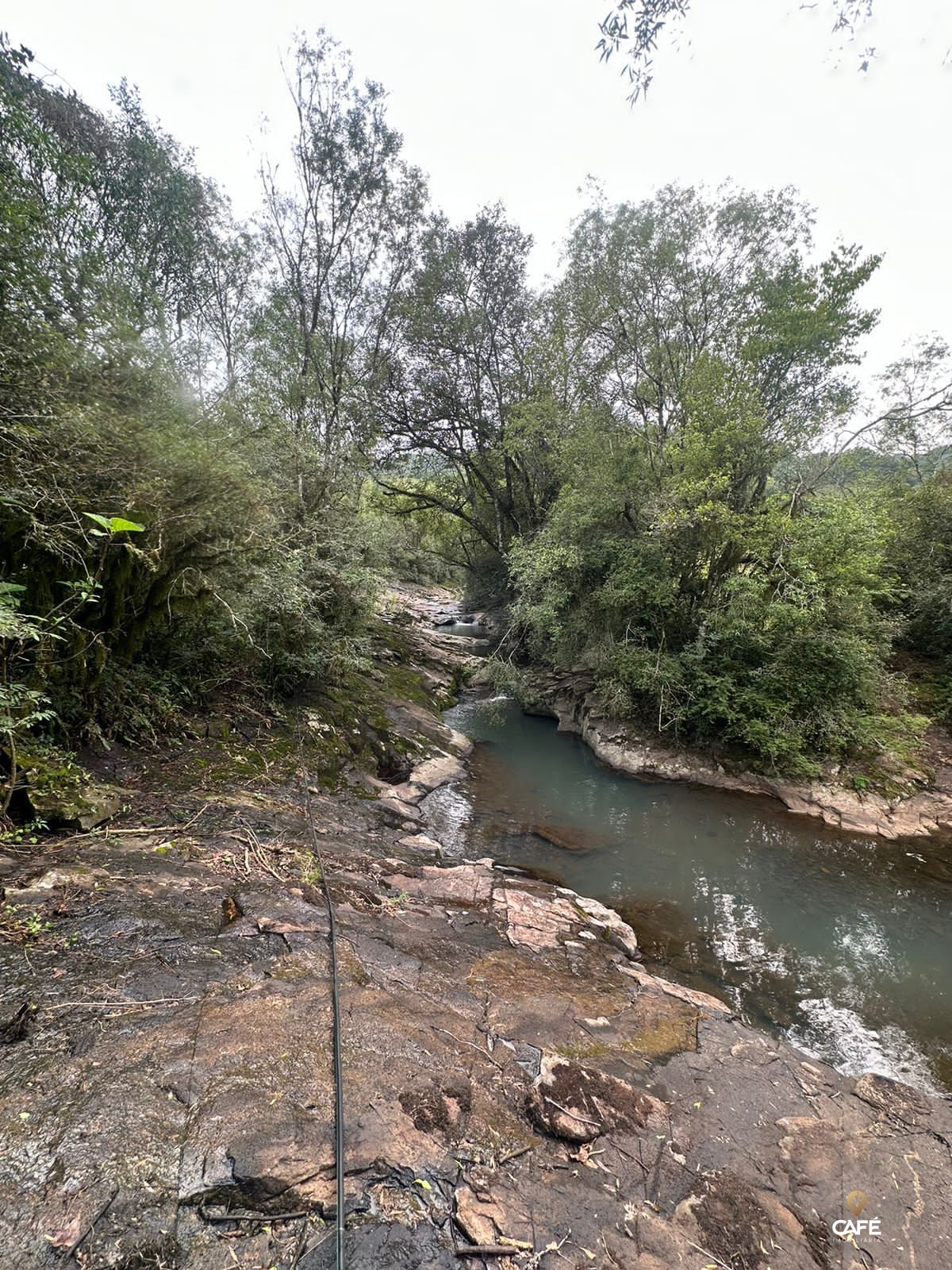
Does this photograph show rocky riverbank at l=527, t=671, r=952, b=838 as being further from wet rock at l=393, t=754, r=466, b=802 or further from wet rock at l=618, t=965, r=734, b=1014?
wet rock at l=618, t=965, r=734, b=1014

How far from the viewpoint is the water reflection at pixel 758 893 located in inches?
171

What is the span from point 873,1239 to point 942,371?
1989 centimetres

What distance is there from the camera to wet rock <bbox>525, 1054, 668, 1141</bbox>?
2398 mm

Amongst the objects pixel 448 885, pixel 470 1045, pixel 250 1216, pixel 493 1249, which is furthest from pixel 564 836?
pixel 250 1216

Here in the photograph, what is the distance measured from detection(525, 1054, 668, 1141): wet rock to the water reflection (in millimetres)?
2331

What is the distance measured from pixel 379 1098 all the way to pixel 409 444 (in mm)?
16807

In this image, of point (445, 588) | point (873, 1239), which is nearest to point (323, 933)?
point (873, 1239)

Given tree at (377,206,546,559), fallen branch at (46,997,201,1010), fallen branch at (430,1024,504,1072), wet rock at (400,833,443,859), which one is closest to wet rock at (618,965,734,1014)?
fallen branch at (430,1024,504,1072)

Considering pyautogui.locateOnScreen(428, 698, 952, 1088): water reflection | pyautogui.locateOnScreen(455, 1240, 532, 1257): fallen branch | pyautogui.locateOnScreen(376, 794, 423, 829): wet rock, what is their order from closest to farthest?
pyautogui.locateOnScreen(455, 1240, 532, 1257): fallen branch
pyautogui.locateOnScreen(428, 698, 952, 1088): water reflection
pyautogui.locateOnScreen(376, 794, 423, 829): wet rock

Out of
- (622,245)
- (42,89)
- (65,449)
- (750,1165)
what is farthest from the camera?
(622,245)

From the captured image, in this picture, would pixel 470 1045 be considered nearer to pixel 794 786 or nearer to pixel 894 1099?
pixel 894 1099

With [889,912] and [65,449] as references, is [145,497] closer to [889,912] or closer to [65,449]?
[65,449]

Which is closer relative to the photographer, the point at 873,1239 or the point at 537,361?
the point at 873,1239

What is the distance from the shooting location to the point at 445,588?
35500 mm
